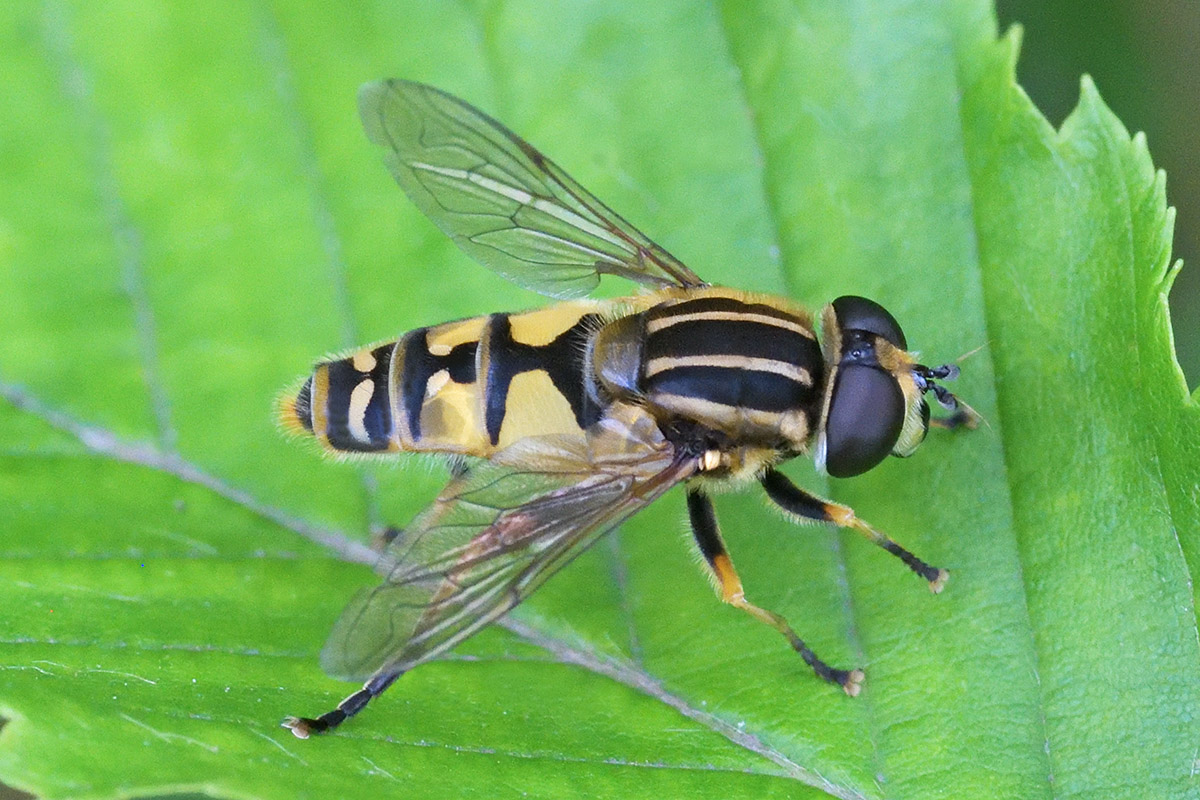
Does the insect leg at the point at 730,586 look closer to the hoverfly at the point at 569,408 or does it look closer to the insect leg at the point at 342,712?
the hoverfly at the point at 569,408

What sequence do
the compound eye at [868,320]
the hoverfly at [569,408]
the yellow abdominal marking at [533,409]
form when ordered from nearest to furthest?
1. the hoverfly at [569,408]
2. the compound eye at [868,320]
3. the yellow abdominal marking at [533,409]

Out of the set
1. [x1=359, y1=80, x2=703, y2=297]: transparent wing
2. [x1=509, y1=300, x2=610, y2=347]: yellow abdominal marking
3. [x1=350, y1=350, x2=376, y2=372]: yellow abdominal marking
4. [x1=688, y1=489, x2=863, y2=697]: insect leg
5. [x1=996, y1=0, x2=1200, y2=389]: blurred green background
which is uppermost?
[x1=996, y1=0, x2=1200, y2=389]: blurred green background

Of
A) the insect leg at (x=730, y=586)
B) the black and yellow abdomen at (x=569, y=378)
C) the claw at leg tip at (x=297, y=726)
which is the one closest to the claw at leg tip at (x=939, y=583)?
the insect leg at (x=730, y=586)

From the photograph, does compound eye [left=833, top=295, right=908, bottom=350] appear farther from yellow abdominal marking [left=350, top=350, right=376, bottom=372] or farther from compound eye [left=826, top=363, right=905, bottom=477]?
yellow abdominal marking [left=350, top=350, right=376, bottom=372]

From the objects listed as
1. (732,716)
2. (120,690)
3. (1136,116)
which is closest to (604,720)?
(732,716)

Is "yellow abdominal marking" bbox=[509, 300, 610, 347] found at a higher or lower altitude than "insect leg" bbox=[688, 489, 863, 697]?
higher

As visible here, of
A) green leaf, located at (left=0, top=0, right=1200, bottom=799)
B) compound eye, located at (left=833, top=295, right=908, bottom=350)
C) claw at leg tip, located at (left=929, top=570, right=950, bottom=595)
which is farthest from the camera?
compound eye, located at (left=833, top=295, right=908, bottom=350)

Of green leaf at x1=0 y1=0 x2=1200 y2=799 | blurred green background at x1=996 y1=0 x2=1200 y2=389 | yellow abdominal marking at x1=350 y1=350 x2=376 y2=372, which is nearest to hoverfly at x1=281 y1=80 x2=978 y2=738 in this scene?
yellow abdominal marking at x1=350 y1=350 x2=376 y2=372
